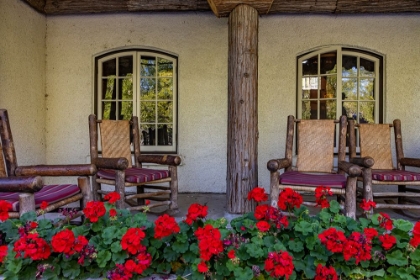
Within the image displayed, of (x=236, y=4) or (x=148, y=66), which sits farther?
(x=148, y=66)

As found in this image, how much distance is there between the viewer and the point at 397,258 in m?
1.60

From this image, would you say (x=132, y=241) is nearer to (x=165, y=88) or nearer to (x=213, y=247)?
(x=213, y=247)

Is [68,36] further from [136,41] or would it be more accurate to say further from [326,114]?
[326,114]

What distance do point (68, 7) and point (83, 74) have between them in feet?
2.82

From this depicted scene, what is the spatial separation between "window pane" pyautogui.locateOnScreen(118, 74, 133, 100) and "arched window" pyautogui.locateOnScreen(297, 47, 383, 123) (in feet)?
7.45

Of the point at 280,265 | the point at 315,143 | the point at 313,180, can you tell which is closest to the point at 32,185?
the point at 280,265

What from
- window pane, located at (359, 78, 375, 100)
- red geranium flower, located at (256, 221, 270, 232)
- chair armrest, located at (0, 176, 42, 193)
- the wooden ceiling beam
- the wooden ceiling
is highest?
the wooden ceiling

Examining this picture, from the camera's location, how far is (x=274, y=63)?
13.8 ft

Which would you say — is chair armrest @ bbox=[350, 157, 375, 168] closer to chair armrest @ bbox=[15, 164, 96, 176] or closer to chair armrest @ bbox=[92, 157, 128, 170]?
chair armrest @ bbox=[92, 157, 128, 170]

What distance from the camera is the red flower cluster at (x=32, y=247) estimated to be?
5.02 ft

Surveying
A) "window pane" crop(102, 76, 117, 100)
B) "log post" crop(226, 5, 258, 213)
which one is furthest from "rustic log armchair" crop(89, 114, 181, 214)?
"window pane" crop(102, 76, 117, 100)

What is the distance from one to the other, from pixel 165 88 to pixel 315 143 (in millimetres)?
2159

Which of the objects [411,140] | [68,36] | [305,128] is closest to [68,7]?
[68,36]

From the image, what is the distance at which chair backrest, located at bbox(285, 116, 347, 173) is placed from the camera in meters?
3.17
